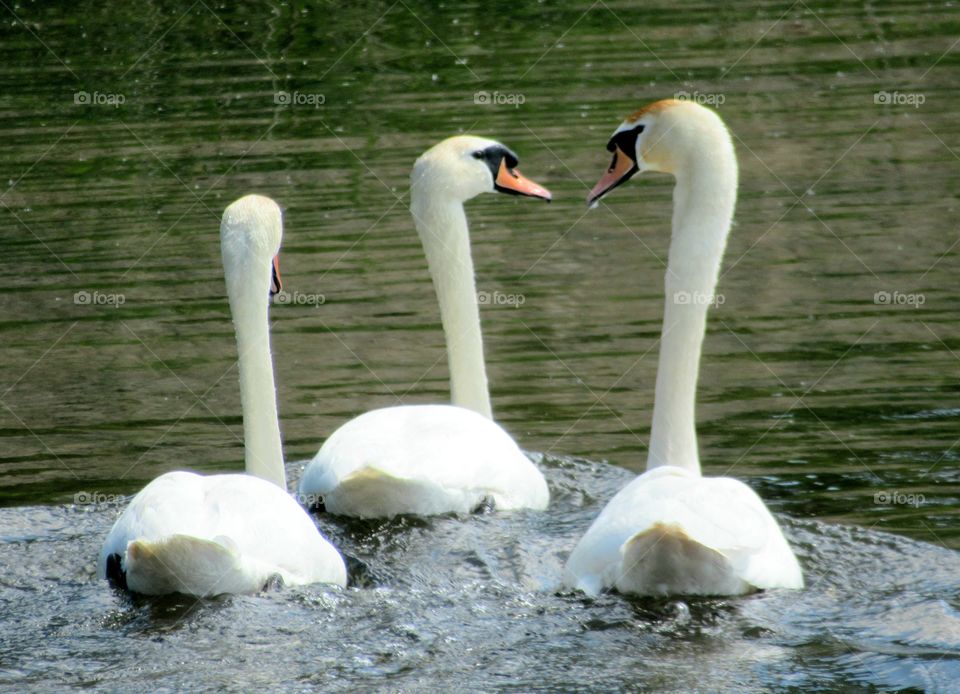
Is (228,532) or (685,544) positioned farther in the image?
(228,532)

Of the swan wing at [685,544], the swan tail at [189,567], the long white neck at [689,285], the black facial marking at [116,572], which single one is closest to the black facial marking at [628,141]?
the long white neck at [689,285]

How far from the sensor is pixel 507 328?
11.1 meters

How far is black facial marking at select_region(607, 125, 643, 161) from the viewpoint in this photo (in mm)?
7844

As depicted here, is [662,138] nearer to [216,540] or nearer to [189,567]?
[216,540]

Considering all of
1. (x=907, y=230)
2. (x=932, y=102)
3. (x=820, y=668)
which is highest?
(x=932, y=102)

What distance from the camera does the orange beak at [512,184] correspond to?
349 inches

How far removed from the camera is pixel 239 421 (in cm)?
969

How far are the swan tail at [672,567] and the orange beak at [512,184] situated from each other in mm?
3146

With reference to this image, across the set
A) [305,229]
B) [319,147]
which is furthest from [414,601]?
[319,147]

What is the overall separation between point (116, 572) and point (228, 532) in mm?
665

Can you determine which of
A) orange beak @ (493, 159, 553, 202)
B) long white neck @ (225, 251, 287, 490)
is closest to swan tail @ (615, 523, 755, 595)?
long white neck @ (225, 251, 287, 490)

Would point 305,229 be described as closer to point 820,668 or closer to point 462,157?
point 462,157

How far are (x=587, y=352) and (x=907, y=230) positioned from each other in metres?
3.43

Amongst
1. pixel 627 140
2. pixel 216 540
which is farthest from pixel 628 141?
pixel 216 540
